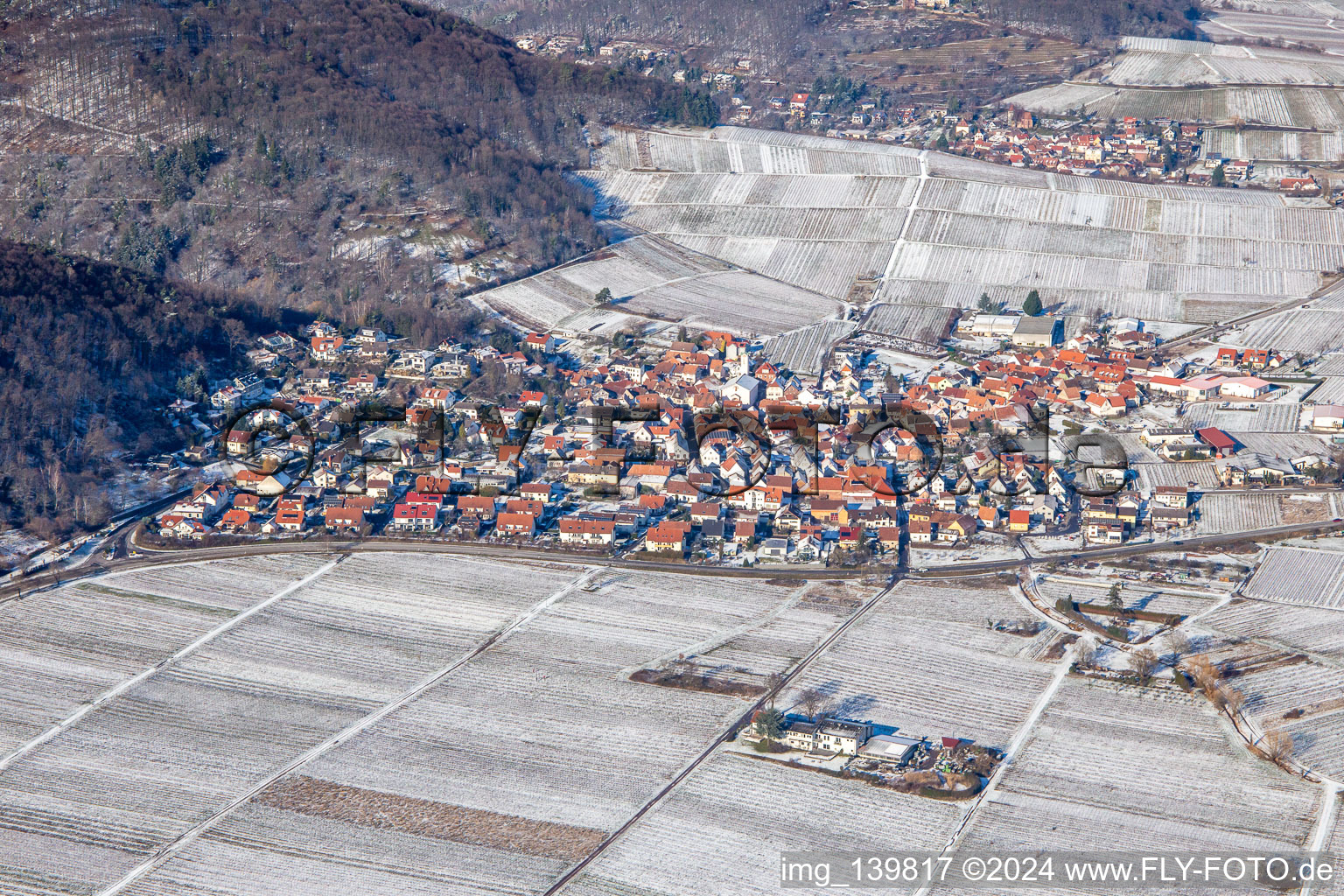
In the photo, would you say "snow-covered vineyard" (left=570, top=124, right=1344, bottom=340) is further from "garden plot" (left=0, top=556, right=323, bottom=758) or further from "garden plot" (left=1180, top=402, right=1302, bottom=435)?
"garden plot" (left=0, top=556, right=323, bottom=758)

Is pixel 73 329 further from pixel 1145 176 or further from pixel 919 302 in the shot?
pixel 1145 176

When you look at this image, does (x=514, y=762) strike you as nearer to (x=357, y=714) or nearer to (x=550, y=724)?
(x=550, y=724)

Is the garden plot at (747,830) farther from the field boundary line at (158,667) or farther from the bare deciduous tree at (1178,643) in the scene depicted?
the field boundary line at (158,667)

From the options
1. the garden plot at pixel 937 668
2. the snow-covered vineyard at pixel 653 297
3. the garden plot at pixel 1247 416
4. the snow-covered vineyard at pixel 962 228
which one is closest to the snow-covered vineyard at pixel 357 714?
the garden plot at pixel 937 668

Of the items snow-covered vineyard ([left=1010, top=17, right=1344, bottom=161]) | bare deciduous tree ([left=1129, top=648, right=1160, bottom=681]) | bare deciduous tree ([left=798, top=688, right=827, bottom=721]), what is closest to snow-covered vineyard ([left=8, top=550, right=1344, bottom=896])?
bare deciduous tree ([left=798, top=688, right=827, bottom=721])

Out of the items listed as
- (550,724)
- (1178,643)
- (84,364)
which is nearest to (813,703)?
(550,724)
